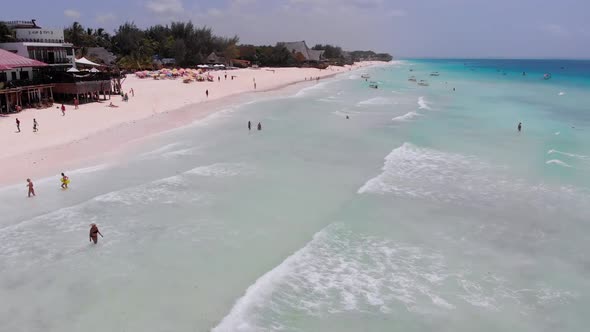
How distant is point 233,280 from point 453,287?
570cm

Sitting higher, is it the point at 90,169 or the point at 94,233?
the point at 90,169

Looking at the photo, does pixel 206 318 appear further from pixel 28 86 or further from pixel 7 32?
pixel 7 32

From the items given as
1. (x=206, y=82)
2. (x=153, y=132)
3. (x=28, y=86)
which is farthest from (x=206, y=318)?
(x=206, y=82)

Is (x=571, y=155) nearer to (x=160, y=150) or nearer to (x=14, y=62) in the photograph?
(x=160, y=150)

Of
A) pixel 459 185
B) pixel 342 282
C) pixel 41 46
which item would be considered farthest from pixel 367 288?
pixel 41 46

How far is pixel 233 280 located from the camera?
37.3 feet

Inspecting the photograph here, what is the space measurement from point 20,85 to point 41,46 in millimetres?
6893

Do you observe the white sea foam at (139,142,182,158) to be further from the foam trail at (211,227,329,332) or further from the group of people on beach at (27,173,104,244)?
the foam trail at (211,227,329,332)

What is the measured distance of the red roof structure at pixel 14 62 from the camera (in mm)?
31019

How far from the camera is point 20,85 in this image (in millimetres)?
31781

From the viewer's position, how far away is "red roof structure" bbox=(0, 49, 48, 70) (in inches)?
1221

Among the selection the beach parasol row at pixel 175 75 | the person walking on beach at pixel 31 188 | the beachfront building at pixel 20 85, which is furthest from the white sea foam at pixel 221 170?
the beach parasol row at pixel 175 75

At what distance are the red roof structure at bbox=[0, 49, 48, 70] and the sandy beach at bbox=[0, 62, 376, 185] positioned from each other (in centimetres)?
329

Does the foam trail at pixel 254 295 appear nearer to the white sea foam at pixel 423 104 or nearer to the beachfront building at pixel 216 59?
the white sea foam at pixel 423 104
